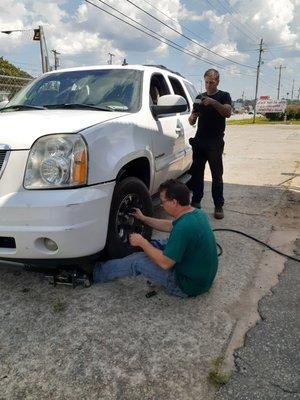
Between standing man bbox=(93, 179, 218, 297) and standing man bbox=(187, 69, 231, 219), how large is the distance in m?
2.16

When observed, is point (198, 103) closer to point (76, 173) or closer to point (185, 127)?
point (185, 127)

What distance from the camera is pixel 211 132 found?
506 cm

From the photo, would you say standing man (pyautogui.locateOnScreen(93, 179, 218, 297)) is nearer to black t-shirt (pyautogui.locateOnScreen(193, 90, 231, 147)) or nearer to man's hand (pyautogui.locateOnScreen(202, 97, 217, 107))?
man's hand (pyautogui.locateOnScreen(202, 97, 217, 107))

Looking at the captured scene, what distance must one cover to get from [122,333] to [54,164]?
48.9 inches

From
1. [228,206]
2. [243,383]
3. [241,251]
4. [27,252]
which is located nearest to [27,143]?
[27,252]

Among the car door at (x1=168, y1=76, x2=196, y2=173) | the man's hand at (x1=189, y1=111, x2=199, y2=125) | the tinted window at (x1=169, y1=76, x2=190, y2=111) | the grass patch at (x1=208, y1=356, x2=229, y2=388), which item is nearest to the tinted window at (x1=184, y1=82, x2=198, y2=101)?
the car door at (x1=168, y1=76, x2=196, y2=173)

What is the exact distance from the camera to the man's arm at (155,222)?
343 cm

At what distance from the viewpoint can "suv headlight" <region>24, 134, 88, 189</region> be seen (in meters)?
2.71

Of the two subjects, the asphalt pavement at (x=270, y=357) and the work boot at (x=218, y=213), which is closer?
the asphalt pavement at (x=270, y=357)

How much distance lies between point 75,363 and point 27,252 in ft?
2.70

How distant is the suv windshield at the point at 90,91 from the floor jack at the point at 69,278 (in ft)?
5.05

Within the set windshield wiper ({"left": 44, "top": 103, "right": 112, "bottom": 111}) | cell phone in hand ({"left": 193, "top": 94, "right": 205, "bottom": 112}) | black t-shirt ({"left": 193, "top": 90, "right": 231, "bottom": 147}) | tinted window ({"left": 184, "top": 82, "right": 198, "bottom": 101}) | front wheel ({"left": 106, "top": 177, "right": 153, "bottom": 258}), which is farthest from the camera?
tinted window ({"left": 184, "top": 82, "right": 198, "bottom": 101})

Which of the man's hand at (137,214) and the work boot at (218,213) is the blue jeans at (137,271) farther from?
the work boot at (218,213)

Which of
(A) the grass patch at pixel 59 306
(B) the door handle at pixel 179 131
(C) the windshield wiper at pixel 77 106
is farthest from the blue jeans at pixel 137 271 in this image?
(B) the door handle at pixel 179 131
